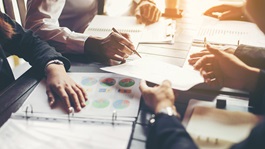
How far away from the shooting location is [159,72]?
3.45 feet

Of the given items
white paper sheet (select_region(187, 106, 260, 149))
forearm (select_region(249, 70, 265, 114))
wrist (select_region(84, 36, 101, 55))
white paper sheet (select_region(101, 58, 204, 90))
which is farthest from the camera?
wrist (select_region(84, 36, 101, 55))

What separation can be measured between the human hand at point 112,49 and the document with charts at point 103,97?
0.12 m

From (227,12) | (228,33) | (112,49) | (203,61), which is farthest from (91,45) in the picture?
(227,12)

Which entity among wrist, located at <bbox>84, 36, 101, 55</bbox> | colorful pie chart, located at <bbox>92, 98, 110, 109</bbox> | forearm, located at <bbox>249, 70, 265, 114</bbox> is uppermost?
forearm, located at <bbox>249, 70, 265, 114</bbox>

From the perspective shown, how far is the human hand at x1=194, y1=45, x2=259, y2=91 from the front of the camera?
3.36 feet

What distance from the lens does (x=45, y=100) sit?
96cm

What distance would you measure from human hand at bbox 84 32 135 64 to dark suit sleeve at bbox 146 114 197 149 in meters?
0.44

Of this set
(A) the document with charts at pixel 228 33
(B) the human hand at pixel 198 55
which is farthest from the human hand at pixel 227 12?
(B) the human hand at pixel 198 55

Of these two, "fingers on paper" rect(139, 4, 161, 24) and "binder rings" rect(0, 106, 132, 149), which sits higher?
"fingers on paper" rect(139, 4, 161, 24)

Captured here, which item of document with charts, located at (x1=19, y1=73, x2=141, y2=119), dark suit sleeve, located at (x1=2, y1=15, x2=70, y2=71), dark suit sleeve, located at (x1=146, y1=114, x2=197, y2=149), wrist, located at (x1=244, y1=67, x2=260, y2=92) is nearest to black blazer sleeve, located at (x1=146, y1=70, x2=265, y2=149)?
dark suit sleeve, located at (x1=146, y1=114, x2=197, y2=149)

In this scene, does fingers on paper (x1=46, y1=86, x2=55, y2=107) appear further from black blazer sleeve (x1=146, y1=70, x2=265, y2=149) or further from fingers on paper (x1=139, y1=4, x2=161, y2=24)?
fingers on paper (x1=139, y1=4, x2=161, y2=24)

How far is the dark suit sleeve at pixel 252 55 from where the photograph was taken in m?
1.11

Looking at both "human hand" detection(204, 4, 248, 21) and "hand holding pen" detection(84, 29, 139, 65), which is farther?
"human hand" detection(204, 4, 248, 21)

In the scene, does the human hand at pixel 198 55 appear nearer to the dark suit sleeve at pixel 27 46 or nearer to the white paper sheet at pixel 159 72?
the white paper sheet at pixel 159 72
